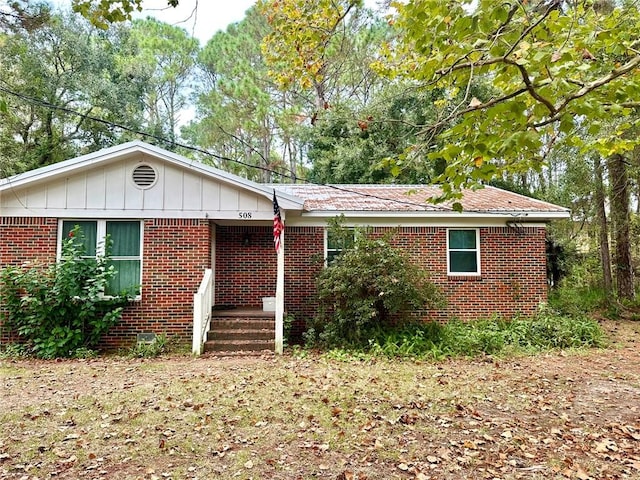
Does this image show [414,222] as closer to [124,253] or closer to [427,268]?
[427,268]

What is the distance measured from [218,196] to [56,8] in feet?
55.3

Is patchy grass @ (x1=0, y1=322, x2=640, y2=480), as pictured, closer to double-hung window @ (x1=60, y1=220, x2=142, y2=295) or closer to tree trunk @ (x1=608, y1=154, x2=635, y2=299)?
double-hung window @ (x1=60, y1=220, x2=142, y2=295)

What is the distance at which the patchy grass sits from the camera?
3900mm

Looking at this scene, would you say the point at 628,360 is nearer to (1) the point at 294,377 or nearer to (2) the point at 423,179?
(1) the point at 294,377

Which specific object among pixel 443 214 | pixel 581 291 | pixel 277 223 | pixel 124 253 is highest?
pixel 443 214

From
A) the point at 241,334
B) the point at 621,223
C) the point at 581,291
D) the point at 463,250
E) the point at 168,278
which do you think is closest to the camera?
the point at 241,334

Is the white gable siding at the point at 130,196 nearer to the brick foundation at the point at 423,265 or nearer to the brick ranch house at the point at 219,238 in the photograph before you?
the brick ranch house at the point at 219,238

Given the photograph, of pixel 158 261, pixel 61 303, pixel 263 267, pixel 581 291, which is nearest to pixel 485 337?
pixel 263 267

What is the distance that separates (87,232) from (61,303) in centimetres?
160

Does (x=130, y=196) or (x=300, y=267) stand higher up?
(x=130, y=196)

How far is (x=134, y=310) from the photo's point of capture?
9.00 m

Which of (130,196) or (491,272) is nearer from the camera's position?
(130,196)

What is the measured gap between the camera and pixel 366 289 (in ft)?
29.2

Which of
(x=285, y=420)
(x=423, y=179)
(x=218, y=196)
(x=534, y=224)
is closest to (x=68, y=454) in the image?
(x=285, y=420)
